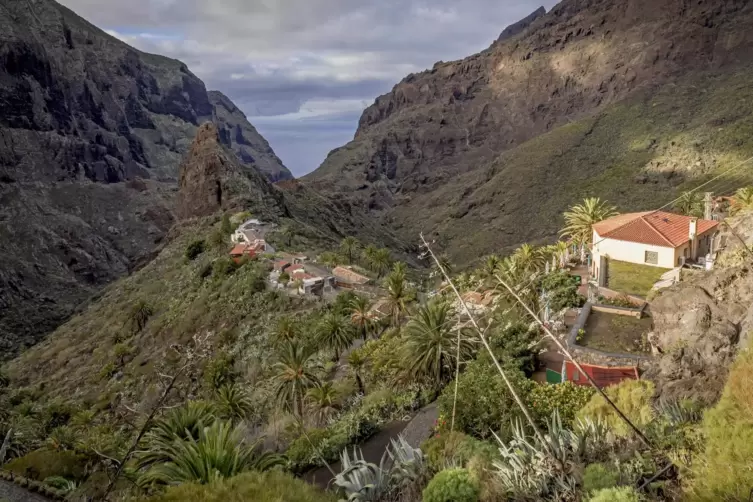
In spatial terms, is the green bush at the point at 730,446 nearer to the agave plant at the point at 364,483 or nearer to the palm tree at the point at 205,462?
the agave plant at the point at 364,483

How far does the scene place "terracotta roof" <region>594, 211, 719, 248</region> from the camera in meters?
31.5

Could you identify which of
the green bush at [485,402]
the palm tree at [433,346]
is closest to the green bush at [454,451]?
the green bush at [485,402]

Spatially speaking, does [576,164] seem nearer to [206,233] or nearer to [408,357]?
[206,233]

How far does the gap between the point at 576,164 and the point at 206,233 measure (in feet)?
294

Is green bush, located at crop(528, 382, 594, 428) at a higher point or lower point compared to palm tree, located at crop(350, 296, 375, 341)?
Result: higher

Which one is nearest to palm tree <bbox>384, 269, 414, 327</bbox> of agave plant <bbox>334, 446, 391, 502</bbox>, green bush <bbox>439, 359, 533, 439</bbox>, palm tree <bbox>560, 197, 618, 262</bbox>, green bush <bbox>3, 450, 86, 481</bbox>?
palm tree <bbox>560, 197, 618, 262</bbox>

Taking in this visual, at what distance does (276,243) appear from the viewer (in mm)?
72438

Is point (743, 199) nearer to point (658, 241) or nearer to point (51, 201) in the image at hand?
point (658, 241)

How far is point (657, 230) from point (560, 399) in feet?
63.9

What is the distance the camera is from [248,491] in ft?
31.6

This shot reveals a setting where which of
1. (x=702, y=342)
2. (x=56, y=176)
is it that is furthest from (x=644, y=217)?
(x=56, y=176)

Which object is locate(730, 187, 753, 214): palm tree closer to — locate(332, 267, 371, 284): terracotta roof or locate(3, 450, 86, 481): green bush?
locate(332, 267, 371, 284): terracotta roof

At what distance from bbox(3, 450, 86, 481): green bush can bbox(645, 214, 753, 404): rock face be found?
1860 centimetres

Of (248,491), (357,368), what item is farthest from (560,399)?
(357,368)
